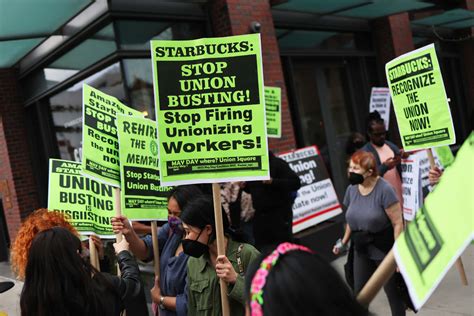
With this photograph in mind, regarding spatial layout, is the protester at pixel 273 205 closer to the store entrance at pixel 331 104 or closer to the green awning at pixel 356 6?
the store entrance at pixel 331 104

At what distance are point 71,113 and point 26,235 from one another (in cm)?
574

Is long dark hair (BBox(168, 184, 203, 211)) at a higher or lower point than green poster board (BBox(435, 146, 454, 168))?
higher

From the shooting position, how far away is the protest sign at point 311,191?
21.8 ft

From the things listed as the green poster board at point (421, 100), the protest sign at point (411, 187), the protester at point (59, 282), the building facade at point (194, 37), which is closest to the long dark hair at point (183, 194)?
the protester at point (59, 282)

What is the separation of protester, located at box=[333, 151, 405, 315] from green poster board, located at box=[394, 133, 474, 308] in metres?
2.84

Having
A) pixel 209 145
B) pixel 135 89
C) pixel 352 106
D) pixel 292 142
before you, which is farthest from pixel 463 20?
pixel 209 145

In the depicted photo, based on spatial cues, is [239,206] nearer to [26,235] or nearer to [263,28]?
[26,235]

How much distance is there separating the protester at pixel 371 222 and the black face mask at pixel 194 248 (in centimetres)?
180

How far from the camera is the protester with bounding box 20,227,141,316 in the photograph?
6.96 feet

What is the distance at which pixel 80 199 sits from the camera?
12.3ft

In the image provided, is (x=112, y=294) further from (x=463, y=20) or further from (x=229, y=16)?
(x=463, y=20)

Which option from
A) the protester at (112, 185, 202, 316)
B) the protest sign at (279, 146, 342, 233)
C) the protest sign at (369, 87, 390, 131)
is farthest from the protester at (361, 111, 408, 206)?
the protester at (112, 185, 202, 316)

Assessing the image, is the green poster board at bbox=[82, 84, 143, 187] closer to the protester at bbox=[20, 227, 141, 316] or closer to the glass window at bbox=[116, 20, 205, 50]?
the protester at bbox=[20, 227, 141, 316]

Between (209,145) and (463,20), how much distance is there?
11160mm
